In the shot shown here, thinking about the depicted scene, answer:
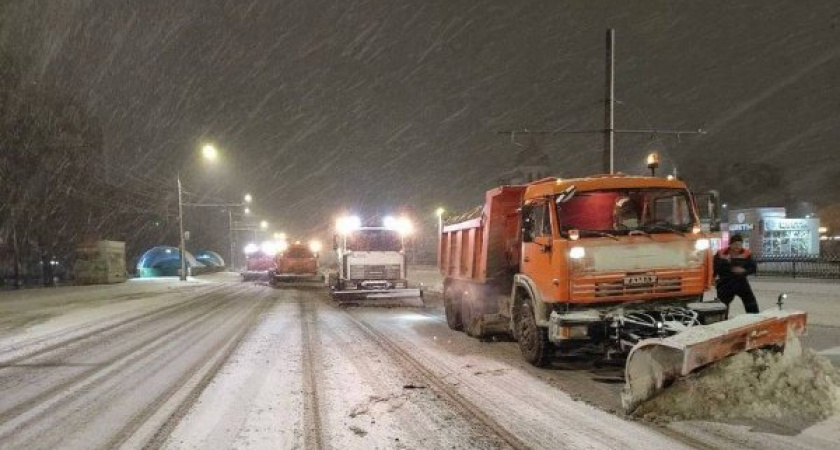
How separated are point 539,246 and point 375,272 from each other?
1408 cm

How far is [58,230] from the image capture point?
4503 centimetres

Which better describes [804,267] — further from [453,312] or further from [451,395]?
[451,395]

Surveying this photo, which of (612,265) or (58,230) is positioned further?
(58,230)

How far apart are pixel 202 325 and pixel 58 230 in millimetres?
32620

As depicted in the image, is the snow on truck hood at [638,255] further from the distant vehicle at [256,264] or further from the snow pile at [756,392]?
the distant vehicle at [256,264]

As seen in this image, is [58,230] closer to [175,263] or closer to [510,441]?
[175,263]

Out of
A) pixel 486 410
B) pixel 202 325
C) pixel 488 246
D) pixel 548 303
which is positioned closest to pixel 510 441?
pixel 486 410

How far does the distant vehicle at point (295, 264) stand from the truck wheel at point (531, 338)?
90.7 ft

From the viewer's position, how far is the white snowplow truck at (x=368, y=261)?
23.6m

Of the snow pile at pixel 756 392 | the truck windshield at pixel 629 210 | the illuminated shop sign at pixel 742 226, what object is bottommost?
the snow pile at pixel 756 392

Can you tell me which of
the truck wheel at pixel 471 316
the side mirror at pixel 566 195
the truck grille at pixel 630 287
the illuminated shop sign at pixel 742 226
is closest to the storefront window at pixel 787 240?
the illuminated shop sign at pixel 742 226

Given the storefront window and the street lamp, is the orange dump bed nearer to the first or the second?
the street lamp

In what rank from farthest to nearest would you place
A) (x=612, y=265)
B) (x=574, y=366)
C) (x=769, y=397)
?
(x=574, y=366)
(x=612, y=265)
(x=769, y=397)

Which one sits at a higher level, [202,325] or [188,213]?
[188,213]
